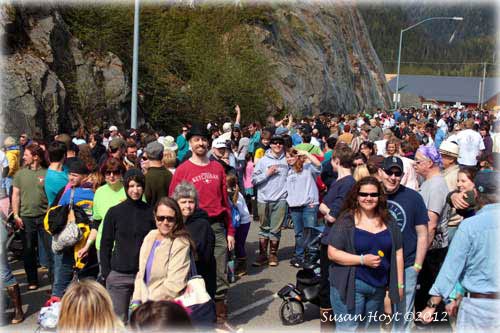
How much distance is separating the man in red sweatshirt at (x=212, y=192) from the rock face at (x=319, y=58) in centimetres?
2498

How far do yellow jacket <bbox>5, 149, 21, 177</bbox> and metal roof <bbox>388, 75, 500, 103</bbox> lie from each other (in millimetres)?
104059

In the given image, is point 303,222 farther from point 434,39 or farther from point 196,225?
point 434,39

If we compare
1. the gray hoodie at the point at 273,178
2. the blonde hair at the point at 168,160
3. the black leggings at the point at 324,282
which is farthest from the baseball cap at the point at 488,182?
the gray hoodie at the point at 273,178

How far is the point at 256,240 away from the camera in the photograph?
11336 mm

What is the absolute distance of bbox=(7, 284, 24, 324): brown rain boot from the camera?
6912 mm

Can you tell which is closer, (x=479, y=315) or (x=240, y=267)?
(x=479, y=315)

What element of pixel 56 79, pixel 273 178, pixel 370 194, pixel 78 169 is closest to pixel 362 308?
pixel 370 194

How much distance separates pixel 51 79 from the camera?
16.8 m

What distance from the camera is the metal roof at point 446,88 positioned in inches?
4396

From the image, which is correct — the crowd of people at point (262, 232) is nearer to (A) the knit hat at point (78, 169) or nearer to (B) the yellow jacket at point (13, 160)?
(A) the knit hat at point (78, 169)

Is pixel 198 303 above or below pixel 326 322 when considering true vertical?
above

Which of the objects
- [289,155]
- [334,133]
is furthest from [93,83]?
[289,155]

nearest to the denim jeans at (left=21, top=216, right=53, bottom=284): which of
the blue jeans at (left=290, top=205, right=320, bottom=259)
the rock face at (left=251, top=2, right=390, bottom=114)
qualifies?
the blue jeans at (left=290, top=205, right=320, bottom=259)

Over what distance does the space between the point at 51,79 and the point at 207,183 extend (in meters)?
11.3
